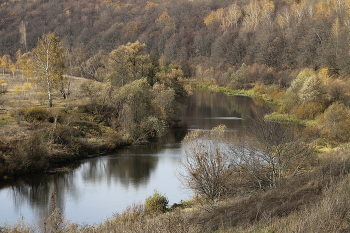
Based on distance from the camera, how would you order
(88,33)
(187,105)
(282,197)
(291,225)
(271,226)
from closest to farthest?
(291,225) < (271,226) < (282,197) < (187,105) < (88,33)

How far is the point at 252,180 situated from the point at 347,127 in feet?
55.4

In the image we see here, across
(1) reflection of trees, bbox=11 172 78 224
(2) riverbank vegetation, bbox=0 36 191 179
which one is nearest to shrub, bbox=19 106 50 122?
(2) riverbank vegetation, bbox=0 36 191 179

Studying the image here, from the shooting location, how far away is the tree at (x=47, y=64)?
36.0 meters

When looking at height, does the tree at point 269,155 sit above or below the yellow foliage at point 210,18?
below

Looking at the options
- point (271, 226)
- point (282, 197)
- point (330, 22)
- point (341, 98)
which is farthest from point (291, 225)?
point (330, 22)

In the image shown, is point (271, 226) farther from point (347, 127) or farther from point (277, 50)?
point (277, 50)

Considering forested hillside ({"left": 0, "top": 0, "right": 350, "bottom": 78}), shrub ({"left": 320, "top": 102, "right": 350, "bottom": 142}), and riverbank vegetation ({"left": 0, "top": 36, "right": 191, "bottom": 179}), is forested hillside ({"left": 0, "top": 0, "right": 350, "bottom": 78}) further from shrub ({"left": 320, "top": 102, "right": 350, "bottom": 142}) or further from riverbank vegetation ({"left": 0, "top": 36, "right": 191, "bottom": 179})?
riverbank vegetation ({"left": 0, "top": 36, "right": 191, "bottom": 179})

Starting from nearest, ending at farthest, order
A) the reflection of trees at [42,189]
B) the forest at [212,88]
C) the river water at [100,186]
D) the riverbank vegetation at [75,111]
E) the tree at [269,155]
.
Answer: the forest at [212,88] → the tree at [269,155] → the river water at [100,186] → the reflection of trees at [42,189] → the riverbank vegetation at [75,111]

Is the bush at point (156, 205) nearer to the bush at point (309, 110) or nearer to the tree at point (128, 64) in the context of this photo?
the bush at point (309, 110)

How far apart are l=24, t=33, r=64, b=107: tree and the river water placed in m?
10.8

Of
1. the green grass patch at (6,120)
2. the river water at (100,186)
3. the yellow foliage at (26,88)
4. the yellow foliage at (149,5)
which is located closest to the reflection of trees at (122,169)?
the river water at (100,186)

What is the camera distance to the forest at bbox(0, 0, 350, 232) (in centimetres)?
1053

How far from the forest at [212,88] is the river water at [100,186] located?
66.6 inches

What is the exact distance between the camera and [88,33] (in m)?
129
